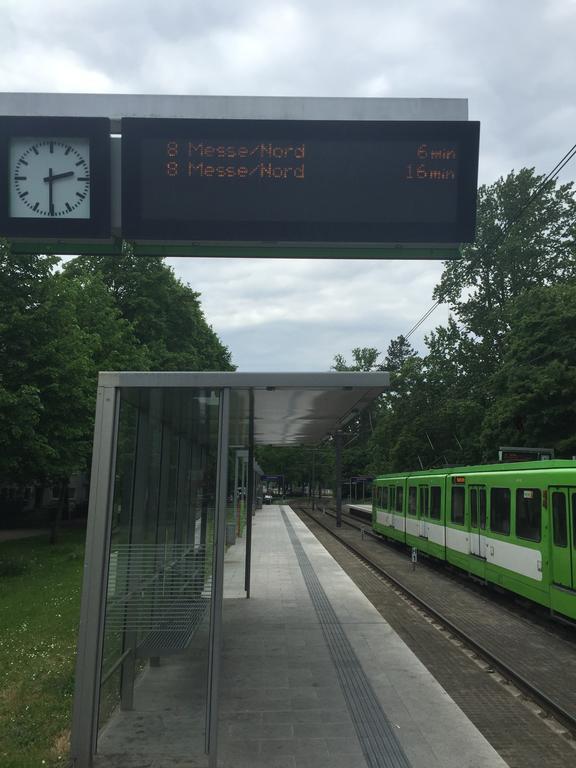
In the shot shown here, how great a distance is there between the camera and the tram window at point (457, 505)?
56.3 feet

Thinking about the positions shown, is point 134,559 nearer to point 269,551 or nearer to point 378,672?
point 378,672

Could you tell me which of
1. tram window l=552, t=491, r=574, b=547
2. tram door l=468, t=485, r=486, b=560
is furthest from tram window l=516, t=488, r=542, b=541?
tram door l=468, t=485, r=486, b=560

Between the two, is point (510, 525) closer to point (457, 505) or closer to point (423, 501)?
point (457, 505)

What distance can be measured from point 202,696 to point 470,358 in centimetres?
3346

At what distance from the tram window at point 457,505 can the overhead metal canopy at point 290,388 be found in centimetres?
759

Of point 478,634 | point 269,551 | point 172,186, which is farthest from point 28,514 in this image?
point 172,186

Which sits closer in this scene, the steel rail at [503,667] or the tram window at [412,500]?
the steel rail at [503,667]

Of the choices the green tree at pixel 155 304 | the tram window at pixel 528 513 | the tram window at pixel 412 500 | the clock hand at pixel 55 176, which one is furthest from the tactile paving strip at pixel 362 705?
the green tree at pixel 155 304

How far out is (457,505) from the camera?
17.6 m

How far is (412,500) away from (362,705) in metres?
16.4

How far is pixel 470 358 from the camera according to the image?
38.8m

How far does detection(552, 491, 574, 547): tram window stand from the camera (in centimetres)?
1099

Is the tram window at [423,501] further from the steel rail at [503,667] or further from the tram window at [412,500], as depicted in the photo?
the steel rail at [503,667]

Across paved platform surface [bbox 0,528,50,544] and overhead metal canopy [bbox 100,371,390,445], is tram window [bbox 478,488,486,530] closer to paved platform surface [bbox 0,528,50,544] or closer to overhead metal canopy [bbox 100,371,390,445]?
overhead metal canopy [bbox 100,371,390,445]
